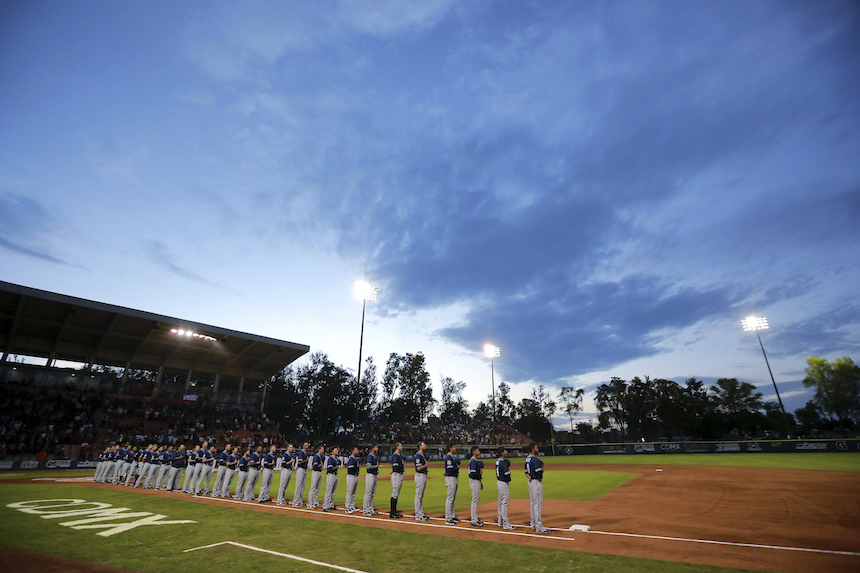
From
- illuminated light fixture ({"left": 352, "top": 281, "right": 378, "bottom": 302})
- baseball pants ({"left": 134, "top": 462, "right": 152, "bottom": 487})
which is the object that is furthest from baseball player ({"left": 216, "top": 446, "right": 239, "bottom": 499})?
illuminated light fixture ({"left": 352, "top": 281, "right": 378, "bottom": 302})

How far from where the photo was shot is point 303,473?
50.3 ft

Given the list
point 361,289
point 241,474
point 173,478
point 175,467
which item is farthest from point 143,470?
point 361,289

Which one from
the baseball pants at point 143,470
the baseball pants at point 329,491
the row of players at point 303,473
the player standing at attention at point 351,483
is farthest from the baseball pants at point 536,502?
the baseball pants at point 143,470

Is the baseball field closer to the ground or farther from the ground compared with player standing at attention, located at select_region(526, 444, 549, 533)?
closer to the ground

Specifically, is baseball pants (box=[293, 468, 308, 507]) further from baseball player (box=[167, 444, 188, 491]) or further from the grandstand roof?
the grandstand roof

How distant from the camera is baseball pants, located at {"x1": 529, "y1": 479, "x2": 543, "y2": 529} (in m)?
10.6

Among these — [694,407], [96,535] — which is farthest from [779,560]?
[694,407]

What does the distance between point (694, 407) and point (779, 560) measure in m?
93.7

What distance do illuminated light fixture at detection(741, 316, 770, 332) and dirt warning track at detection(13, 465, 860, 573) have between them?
4221 centimetres

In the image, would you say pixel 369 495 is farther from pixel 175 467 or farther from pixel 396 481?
pixel 175 467

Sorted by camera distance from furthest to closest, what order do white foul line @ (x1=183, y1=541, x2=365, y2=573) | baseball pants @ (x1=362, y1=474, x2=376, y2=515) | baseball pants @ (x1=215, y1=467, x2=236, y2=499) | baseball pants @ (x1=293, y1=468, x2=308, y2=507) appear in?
baseball pants @ (x1=215, y1=467, x2=236, y2=499) < baseball pants @ (x1=293, y1=468, x2=308, y2=507) < baseball pants @ (x1=362, y1=474, x2=376, y2=515) < white foul line @ (x1=183, y1=541, x2=365, y2=573)

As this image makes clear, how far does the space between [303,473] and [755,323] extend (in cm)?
6408

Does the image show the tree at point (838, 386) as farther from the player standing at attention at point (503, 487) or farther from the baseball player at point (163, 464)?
the baseball player at point (163, 464)

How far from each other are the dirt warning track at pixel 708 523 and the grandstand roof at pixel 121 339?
87.0ft
